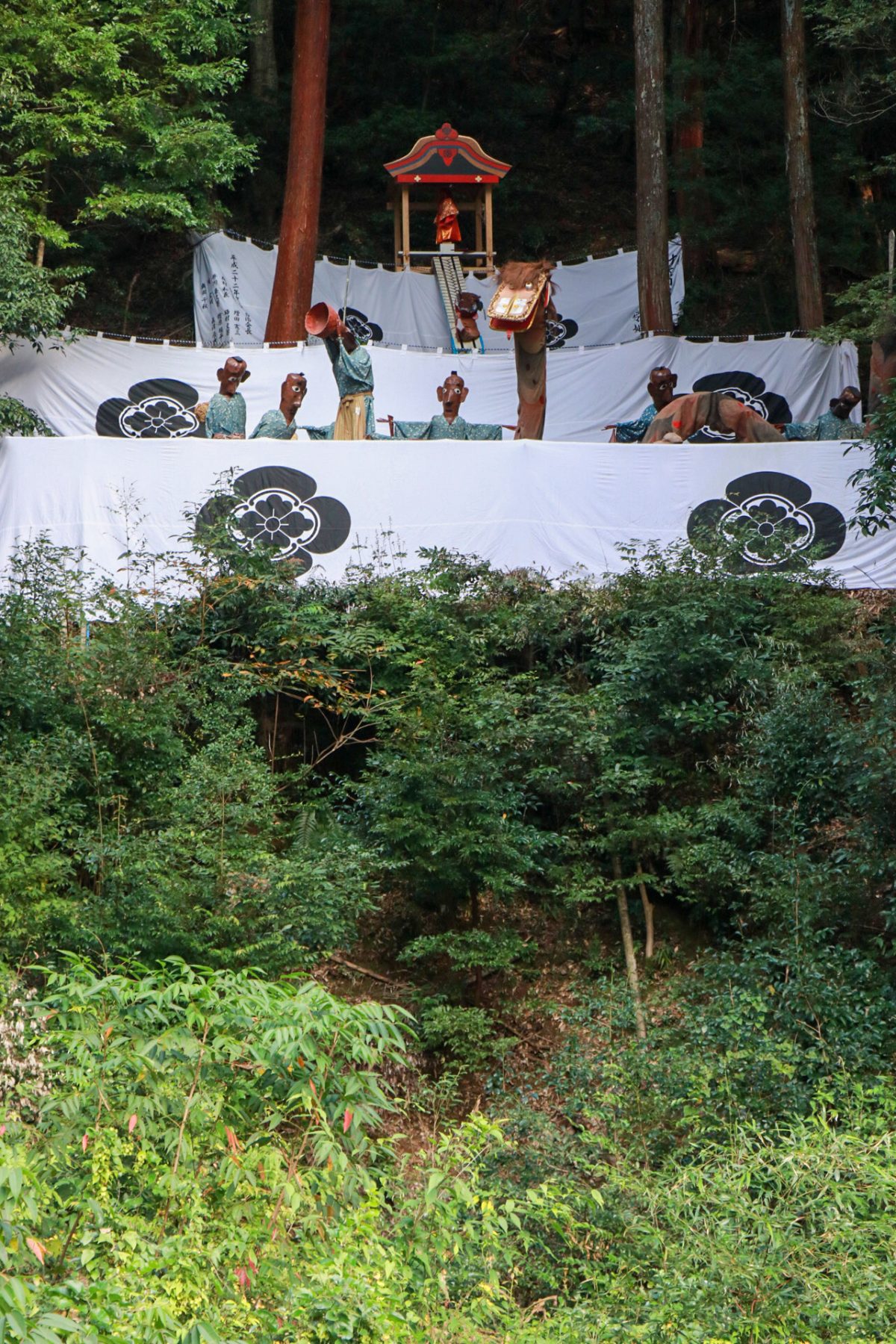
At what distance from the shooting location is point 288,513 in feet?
37.3

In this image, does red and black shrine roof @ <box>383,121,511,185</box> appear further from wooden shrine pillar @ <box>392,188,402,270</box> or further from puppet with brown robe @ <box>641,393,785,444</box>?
puppet with brown robe @ <box>641,393,785,444</box>

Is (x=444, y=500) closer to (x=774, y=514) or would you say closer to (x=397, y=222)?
(x=774, y=514)

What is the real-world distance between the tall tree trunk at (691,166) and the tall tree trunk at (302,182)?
478 centimetres

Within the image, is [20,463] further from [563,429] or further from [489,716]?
[563,429]

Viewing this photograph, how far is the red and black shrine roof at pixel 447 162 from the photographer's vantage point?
18156 mm

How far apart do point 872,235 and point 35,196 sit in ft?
34.0

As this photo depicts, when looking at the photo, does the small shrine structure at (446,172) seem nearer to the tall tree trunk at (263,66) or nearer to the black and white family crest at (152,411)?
the tall tree trunk at (263,66)

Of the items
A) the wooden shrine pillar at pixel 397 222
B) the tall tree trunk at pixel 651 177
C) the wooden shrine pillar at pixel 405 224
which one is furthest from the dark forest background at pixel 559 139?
the tall tree trunk at pixel 651 177

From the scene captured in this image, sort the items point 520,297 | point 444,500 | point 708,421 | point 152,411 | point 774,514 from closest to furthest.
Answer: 1. point 444,500
2. point 774,514
3. point 520,297
4. point 708,421
5. point 152,411

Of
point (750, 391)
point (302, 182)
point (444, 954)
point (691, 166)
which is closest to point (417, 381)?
point (302, 182)

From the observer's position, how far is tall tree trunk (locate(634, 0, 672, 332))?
16812 millimetres

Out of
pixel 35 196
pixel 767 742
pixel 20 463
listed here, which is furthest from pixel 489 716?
pixel 35 196

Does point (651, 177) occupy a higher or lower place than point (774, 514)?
higher

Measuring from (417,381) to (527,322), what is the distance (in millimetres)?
3648
